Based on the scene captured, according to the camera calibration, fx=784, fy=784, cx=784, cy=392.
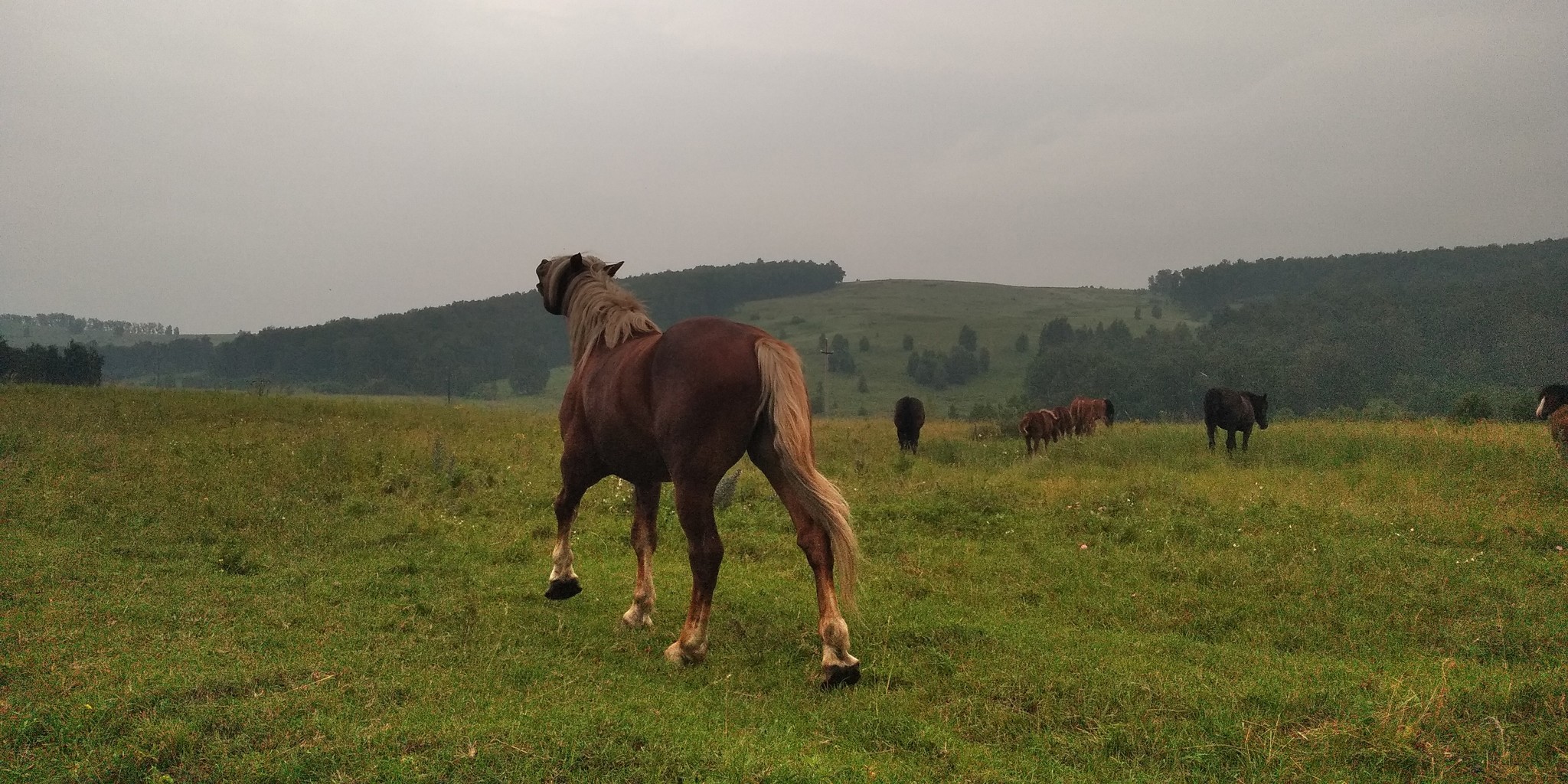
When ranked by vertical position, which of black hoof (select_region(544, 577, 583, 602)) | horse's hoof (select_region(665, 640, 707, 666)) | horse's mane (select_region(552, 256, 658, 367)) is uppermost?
horse's mane (select_region(552, 256, 658, 367))

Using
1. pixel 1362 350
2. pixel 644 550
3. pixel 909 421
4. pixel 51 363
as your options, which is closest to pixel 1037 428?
pixel 909 421

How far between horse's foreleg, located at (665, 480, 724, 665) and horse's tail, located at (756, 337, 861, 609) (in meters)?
0.58

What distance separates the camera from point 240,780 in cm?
310

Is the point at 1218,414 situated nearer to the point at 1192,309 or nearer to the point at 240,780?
the point at 240,780

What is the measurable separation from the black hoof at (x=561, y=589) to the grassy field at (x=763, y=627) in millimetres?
109

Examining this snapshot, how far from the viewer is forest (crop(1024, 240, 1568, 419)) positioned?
5309 centimetres

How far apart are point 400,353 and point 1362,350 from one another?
297 feet

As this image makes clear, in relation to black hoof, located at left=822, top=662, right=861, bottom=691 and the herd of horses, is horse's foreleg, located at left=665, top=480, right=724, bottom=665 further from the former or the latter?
black hoof, located at left=822, top=662, right=861, bottom=691

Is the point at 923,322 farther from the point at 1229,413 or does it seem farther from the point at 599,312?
the point at 599,312

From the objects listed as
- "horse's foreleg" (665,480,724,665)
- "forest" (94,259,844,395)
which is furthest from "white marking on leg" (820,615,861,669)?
"forest" (94,259,844,395)

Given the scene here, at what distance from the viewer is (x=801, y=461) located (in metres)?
4.95

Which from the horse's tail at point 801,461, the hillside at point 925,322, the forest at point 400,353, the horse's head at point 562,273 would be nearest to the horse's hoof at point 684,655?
the horse's tail at point 801,461

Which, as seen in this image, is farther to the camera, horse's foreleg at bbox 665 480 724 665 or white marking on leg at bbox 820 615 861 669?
horse's foreleg at bbox 665 480 724 665

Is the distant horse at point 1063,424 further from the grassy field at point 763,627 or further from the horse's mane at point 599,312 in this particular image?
the horse's mane at point 599,312
